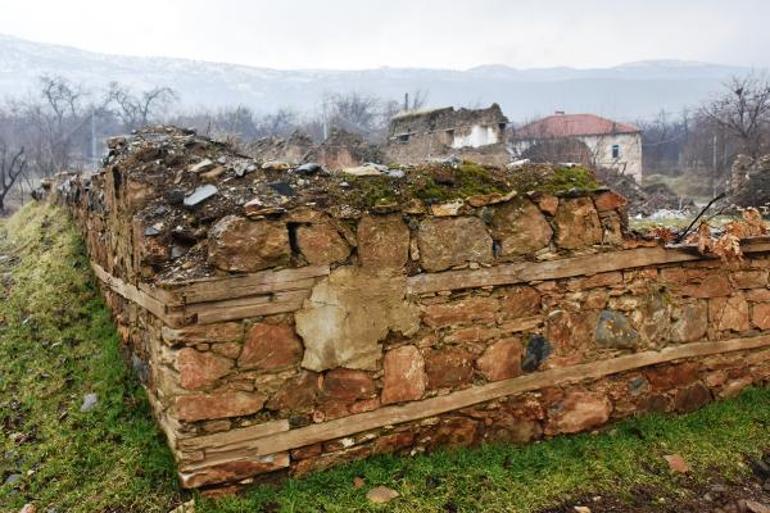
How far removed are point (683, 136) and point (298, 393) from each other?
201ft

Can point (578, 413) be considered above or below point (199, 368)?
below

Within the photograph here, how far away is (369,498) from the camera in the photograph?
11.3 ft

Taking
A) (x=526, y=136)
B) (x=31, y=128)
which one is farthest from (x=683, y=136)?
(x=31, y=128)

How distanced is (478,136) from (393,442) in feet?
75.1

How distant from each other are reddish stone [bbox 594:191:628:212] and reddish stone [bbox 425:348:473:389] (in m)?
1.42

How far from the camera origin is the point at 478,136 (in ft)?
83.8

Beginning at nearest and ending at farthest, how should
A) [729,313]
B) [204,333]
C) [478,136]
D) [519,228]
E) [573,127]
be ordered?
[204,333]
[519,228]
[729,313]
[478,136]
[573,127]

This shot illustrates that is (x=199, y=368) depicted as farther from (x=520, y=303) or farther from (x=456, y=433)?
(x=520, y=303)

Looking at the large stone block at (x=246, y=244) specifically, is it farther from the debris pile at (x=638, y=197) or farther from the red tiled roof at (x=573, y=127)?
the red tiled roof at (x=573, y=127)

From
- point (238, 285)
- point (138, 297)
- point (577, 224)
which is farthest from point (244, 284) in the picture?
point (577, 224)

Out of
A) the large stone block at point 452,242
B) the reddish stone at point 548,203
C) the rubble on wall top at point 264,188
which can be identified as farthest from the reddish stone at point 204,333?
the reddish stone at point 548,203

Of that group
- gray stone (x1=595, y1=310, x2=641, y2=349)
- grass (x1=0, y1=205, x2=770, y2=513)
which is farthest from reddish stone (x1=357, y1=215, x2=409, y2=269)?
gray stone (x1=595, y1=310, x2=641, y2=349)

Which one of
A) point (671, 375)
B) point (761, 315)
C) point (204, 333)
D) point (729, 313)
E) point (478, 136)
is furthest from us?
point (478, 136)

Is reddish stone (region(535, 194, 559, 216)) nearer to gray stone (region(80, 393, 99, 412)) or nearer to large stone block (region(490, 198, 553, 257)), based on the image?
large stone block (region(490, 198, 553, 257))
